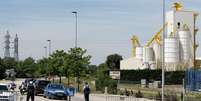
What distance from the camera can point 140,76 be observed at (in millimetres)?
99500

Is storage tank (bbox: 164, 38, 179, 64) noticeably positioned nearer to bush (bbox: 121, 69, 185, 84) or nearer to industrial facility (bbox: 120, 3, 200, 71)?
industrial facility (bbox: 120, 3, 200, 71)

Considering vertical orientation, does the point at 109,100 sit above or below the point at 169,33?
below

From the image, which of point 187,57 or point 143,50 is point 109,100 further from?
point 143,50

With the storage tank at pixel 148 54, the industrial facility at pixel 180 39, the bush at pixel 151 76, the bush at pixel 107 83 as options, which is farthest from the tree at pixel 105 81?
the storage tank at pixel 148 54

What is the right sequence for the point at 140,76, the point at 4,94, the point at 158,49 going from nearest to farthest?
the point at 4,94, the point at 140,76, the point at 158,49

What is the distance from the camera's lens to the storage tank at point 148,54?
424 ft

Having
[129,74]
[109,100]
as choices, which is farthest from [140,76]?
[109,100]

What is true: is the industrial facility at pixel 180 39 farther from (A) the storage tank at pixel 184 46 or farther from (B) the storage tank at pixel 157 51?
(B) the storage tank at pixel 157 51

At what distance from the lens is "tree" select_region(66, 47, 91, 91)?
68.2 metres

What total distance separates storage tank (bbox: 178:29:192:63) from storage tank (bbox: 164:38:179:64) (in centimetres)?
172

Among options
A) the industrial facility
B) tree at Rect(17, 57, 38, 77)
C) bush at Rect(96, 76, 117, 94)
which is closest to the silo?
the industrial facility

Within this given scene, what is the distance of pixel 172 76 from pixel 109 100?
1761 inches

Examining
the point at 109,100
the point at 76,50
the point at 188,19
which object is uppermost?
the point at 188,19

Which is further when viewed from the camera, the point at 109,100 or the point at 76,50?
the point at 76,50
